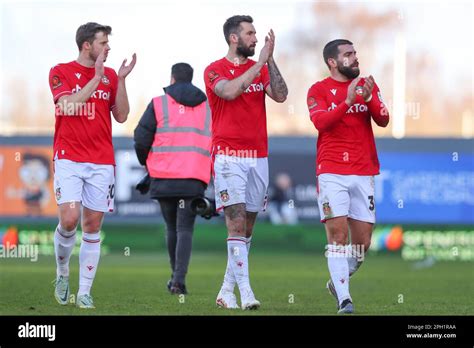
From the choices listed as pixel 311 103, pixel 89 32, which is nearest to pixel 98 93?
pixel 89 32

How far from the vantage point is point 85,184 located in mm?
11305

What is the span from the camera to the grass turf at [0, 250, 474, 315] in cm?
1145

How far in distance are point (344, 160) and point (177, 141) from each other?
323cm

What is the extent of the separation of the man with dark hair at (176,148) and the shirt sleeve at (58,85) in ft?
8.42

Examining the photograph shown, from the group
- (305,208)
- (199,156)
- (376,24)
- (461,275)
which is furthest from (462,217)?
(376,24)

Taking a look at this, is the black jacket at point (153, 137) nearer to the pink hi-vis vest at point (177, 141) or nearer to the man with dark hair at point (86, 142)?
the pink hi-vis vest at point (177, 141)

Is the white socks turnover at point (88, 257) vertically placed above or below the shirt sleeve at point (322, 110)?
below

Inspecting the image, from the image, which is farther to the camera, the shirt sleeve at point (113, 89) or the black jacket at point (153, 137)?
the black jacket at point (153, 137)

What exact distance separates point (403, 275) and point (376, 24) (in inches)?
805

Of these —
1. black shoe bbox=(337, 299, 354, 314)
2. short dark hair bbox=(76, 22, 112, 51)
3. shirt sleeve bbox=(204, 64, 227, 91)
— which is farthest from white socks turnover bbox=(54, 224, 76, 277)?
black shoe bbox=(337, 299, 354, 314)

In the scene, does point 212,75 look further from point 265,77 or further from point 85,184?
point 85,184

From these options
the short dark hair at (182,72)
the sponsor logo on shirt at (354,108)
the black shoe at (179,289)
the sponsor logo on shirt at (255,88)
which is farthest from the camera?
the short dark hair at (182,72)

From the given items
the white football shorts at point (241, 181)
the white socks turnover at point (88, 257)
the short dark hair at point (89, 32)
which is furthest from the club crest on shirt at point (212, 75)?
the white socks turnover at point (88, 257)

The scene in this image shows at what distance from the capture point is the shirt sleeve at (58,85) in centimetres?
1117
